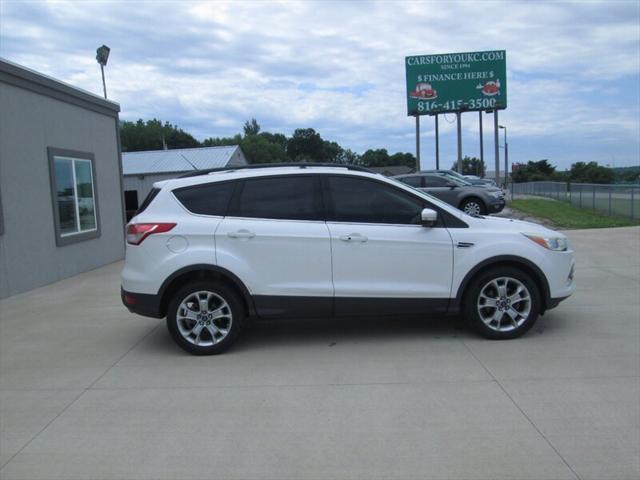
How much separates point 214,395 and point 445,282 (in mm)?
2536

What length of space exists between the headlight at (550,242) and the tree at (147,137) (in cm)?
8007

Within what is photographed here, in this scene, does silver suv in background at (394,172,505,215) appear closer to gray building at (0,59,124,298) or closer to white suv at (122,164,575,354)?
gray building at (0,59,124,298)

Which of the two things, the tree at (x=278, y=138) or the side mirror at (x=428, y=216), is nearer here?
the side mirror at (x=428, y=216)

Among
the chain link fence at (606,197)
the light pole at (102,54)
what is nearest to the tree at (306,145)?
the chain link fence at (606,197)

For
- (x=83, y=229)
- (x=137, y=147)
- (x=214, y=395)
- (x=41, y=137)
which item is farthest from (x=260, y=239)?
(x=137, y=147)

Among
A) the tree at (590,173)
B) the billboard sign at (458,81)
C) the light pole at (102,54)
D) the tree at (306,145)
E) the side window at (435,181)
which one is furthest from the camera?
the tree at (306,145)

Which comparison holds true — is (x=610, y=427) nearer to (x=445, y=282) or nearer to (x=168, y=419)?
(x=445, y=282)

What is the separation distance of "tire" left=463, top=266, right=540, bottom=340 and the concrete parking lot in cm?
→ 17

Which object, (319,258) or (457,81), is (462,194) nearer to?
(319,258)

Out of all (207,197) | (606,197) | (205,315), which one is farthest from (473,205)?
(205,315)

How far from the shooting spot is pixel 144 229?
18.9ft

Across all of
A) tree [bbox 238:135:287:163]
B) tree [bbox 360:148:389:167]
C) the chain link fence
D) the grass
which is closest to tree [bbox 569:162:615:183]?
tree [bbox 360:148:389:167]

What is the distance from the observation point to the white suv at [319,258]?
5723mm

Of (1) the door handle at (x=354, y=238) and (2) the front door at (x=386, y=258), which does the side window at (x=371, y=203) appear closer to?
(2) the front door at (x=386, y=258)
